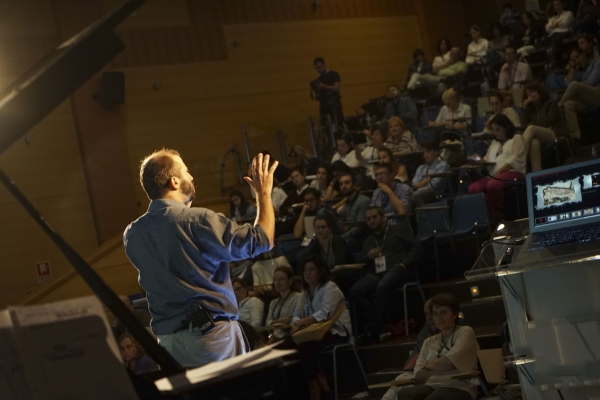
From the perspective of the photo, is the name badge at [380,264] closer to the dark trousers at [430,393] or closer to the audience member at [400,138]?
the dark trousers at [430,393]

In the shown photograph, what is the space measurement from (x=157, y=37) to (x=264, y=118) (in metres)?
1.70

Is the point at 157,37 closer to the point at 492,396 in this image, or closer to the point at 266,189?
the point at 492,396

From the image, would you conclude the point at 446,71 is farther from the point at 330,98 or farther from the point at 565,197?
the point at 565,197

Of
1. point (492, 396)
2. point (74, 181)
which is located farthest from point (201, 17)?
point (492, 396)

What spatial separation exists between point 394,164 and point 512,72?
1.94 metres

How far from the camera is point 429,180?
7.17 metres

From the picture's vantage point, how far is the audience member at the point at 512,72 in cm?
855

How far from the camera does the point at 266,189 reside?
8.63 feet

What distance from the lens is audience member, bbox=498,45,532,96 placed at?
8.55 meters

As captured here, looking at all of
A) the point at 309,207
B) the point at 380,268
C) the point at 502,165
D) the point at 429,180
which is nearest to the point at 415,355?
the point at 380,268

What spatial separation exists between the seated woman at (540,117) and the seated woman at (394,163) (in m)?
1.13

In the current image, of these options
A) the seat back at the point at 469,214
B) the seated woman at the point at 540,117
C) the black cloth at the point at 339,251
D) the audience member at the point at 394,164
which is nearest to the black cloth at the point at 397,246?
the black cloth at the point at 339,251

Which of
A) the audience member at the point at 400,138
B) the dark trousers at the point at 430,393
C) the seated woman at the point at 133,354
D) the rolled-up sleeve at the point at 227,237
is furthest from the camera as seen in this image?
the audience member at the point at 400,138

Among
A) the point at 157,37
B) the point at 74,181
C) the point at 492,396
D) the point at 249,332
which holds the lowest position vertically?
the point at 492,396
